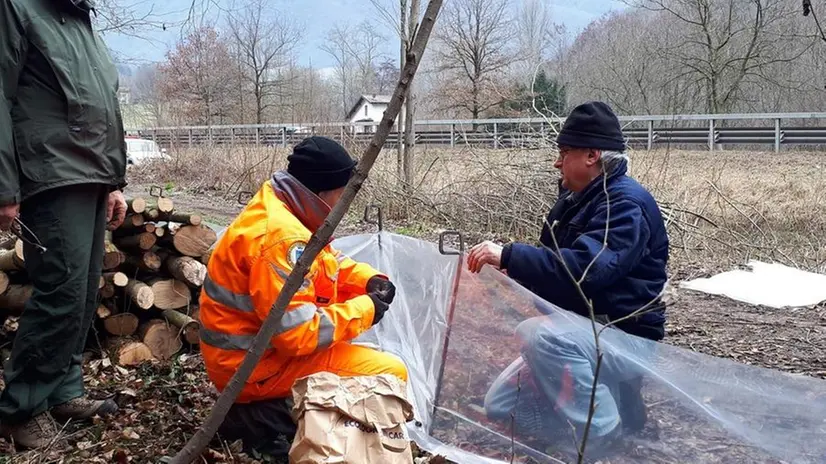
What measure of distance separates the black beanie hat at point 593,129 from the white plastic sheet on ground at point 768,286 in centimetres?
298

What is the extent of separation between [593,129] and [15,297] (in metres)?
2.91

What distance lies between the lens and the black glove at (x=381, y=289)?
9.02ft

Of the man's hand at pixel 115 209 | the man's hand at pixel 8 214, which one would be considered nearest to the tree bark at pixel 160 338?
the man's hand at pixel 115 209

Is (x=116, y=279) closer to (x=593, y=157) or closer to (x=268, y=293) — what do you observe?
(x=268, y=293)

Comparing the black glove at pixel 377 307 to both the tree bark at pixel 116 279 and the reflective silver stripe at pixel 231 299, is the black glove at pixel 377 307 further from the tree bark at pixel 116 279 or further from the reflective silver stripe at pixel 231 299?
the tree bark at pixel 116 279

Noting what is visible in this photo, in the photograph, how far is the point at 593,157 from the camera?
9.29 ft

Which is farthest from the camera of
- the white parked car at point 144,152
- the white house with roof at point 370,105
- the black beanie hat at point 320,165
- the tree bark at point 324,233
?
the white house with roof at point 370,105

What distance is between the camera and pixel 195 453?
1.97 metres

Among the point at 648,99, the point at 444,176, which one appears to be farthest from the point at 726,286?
the point at 648,99

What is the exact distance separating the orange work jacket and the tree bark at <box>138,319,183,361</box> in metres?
1.34

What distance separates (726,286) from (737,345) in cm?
151

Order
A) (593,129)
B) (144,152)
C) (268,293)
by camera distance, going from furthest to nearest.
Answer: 1. (144,152)
2. (593,129)
3. (268,293)

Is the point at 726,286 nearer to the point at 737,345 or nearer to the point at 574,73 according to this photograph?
the point at 737,345

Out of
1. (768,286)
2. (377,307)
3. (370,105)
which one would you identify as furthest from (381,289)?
(370,105)
